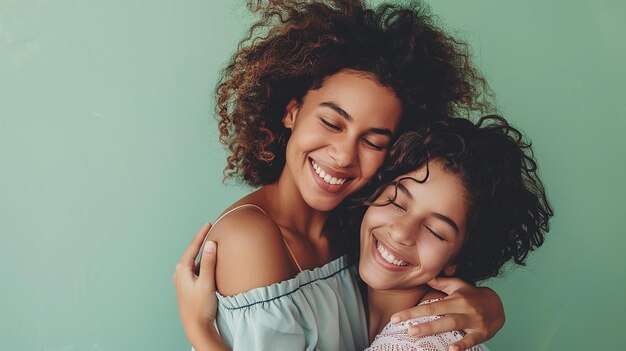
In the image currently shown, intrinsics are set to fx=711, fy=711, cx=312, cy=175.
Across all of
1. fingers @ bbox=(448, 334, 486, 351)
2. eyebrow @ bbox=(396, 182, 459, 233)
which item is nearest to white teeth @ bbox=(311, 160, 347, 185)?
eyebrow @ bbox=(396, 182, 459, 233)

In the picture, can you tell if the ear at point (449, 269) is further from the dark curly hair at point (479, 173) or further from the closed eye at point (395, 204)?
the closed eye at point (395, 204)

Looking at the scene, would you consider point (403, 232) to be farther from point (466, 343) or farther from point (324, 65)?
point (324, 65)

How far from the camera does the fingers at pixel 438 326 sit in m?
1.20

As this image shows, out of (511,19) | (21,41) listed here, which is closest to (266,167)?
(21,41)

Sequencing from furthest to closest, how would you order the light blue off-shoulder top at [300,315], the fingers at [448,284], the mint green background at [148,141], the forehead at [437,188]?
the mint green background at [148,141]
the fingers at [448,284]
the forehead at [437,188]
the light blue off-shoulder top at [300,315]

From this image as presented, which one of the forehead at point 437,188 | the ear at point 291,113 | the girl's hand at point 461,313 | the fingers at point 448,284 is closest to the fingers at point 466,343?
the girl's hand at point 461,313

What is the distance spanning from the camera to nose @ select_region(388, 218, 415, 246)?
4.25ft

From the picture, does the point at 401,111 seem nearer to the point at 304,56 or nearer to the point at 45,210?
the point at 304,56

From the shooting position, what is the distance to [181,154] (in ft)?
5.60

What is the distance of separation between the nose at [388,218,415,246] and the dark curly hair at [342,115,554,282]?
0.26ft

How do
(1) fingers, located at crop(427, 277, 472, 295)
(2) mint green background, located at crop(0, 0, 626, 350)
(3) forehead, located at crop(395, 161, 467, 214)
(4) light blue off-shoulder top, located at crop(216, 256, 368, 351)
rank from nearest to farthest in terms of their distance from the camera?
(4) light blue off-shoulder top, located at crop(216, 256, 368, 351)
(3) forehead, located at crop(395, 161, 467, 214)
(1) fingers, located at crop(427, 277, 472, 295)
(2) mint green background, located at crop(0, 0, 626, 350)

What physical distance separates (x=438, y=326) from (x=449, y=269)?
231mm

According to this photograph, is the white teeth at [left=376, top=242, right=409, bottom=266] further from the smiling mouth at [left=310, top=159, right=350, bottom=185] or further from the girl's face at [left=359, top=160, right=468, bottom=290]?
the smiling mouth at [left=310, top=159, right=350, bottom=185]

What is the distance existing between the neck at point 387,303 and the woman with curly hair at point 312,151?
4 cm
